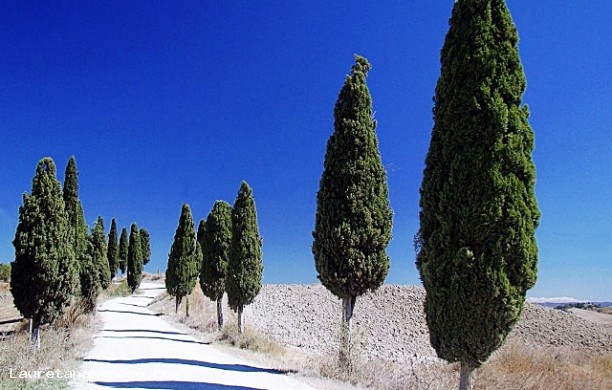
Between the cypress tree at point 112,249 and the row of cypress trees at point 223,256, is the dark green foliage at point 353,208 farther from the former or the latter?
the cypress tree at point 112,249

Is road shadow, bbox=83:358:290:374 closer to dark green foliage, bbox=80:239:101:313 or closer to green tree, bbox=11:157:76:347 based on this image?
green tree, bbox=11:157:76:347

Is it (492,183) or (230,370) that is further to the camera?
(230,370)

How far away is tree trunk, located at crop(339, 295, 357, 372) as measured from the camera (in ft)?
35.6

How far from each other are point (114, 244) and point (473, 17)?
57.0m

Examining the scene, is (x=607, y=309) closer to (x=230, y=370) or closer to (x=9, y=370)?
(x=230, y=370)

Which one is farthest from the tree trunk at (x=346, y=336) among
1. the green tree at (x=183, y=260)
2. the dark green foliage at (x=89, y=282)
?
the green tree at (x=183, y=260)

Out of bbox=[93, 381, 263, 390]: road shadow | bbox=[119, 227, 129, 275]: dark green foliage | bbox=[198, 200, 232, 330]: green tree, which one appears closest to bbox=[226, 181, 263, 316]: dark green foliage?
bbox=[198, 200, 232, 330]: green tree

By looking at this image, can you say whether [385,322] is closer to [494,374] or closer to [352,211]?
[352,211]

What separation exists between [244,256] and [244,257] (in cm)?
5

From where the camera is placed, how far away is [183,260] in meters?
32.2

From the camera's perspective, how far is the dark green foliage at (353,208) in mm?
11688

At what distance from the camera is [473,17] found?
826 centimetres

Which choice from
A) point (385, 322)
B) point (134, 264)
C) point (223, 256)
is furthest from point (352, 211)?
point (134, 264)

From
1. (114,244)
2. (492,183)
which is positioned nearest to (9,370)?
(492,183)
